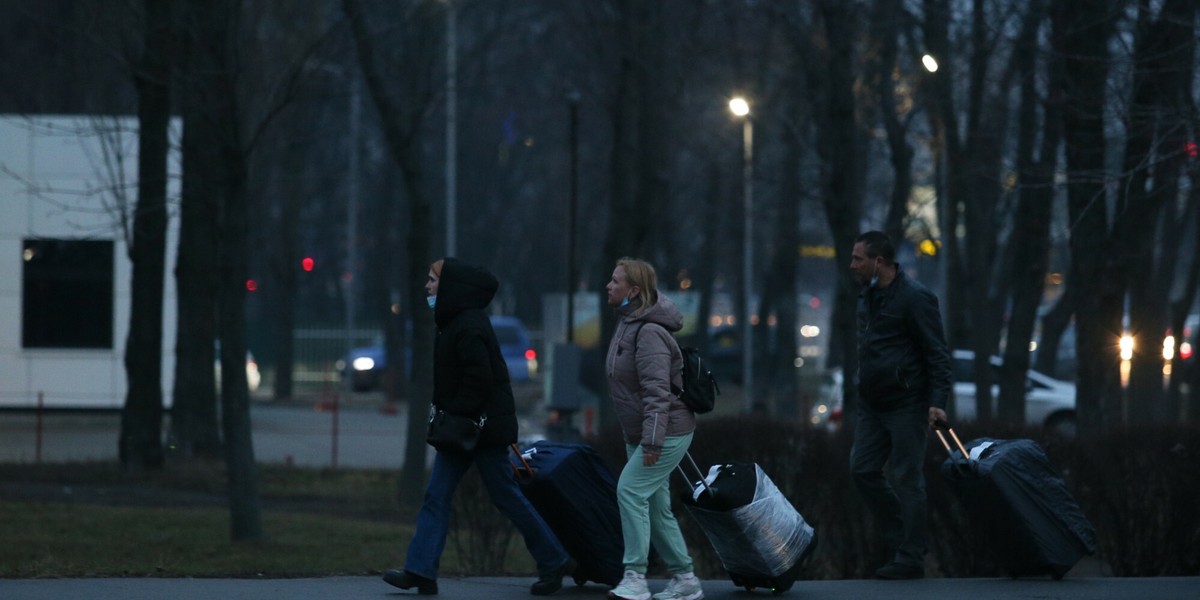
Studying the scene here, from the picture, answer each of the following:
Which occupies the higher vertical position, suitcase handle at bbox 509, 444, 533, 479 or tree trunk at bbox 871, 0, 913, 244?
tree trunk at bbox 871, 0, 913, 244

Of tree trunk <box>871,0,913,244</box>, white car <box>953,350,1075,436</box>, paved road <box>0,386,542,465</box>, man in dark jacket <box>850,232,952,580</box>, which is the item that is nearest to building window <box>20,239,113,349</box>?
paved road <box>0,386,542,465</box>

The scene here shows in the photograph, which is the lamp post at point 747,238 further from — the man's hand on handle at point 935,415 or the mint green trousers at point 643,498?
the mint green trousers at point 643,498

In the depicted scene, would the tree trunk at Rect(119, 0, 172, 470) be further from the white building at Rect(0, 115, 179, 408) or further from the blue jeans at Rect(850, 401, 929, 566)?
the blue jeans at Rect(850, 401, 929, 566)

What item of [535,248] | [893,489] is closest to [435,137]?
[535,248]

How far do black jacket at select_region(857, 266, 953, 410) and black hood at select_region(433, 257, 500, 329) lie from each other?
7.09ft

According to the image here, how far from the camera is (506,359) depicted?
42.9m

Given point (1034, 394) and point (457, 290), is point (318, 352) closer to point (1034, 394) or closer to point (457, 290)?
point (1034, 394)

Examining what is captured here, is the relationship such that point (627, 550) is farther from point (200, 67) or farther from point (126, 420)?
point (126, 420)

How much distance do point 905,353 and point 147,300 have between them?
11501mm

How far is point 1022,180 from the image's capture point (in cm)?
1631

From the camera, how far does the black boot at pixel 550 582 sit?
8.20 m

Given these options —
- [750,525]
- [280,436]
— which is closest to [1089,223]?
[750,525]

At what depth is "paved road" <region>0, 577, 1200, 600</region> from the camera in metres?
8.19

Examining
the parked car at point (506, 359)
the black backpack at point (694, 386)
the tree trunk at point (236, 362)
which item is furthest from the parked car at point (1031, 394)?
the parked car at point (506, 359)
